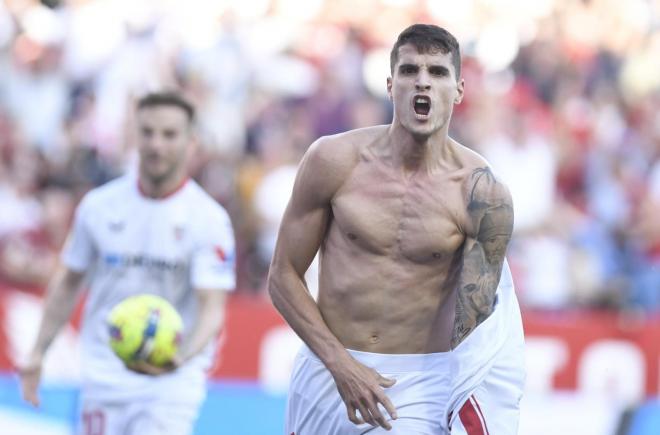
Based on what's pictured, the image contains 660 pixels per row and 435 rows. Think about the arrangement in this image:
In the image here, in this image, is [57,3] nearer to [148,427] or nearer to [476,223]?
[148,427]

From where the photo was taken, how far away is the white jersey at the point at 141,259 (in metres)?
7.71

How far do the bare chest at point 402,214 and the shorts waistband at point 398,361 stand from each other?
415 millimetres

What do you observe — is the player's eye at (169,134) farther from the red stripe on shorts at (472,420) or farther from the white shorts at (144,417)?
the red stripe on shorts at (472,420)

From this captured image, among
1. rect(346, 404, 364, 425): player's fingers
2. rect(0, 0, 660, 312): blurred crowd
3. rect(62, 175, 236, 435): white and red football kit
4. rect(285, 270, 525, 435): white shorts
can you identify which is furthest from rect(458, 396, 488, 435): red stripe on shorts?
rect(0, 0, 660, 312): blurred crowd

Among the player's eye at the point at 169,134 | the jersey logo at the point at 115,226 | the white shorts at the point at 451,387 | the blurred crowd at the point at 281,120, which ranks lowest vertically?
the white shorts at the point at 451,387

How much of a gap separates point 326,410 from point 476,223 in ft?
3.44

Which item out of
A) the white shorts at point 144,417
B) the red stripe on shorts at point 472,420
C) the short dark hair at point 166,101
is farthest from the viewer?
the short dark hair at point 166,101

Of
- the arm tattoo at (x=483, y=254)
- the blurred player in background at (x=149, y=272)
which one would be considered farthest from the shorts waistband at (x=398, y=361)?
the blurred player in background at (x=149, y=272)

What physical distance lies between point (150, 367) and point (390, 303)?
178 centimetres

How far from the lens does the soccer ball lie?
275 inches

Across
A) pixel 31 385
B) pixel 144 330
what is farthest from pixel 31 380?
pixel 144 330

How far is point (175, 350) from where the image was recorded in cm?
718

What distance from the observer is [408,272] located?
19.3 ft

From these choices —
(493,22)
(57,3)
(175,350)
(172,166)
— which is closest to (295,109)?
(57,3)
